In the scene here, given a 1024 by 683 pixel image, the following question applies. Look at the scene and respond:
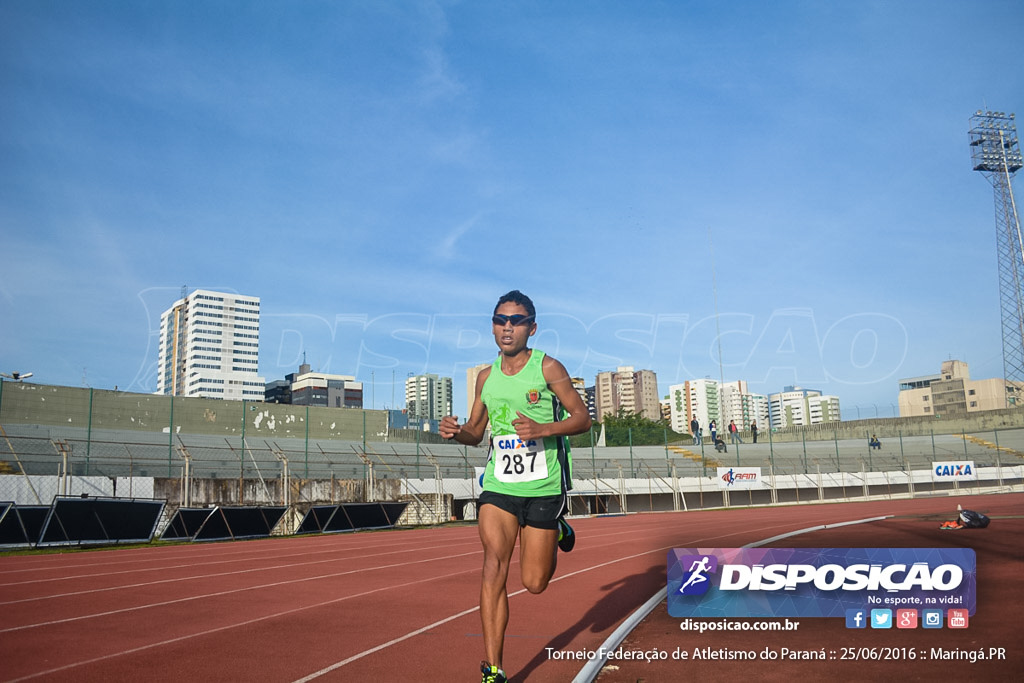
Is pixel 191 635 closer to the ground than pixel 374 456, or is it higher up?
closer to the ground

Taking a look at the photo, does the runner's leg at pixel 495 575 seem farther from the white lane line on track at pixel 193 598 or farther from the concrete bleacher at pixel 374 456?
the concrete bleacher at pixel 374 456

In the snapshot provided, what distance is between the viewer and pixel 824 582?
18.1 feet

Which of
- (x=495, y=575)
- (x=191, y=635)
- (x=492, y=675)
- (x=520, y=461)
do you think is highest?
(x=520, y=461)

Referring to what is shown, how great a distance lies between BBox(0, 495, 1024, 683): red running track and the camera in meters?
4.93

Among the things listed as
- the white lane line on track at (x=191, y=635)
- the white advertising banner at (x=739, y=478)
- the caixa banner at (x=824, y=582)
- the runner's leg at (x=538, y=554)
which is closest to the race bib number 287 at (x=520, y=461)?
the runner's leg at (x=538, y=554)

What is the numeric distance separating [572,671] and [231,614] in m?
3.95

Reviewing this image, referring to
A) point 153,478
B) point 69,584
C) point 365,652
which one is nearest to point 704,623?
point 365,652

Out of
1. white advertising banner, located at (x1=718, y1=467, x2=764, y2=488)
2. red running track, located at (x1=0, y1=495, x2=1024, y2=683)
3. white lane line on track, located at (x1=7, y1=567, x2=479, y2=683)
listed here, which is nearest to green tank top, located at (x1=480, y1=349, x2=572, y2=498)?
red running track, located at (x1=0, y1=495, x2=1024, y2=683)

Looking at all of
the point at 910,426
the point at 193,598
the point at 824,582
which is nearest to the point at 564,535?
the point at 824,582

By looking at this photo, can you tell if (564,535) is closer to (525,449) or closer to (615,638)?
(525,449)

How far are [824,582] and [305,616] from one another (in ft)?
14.4

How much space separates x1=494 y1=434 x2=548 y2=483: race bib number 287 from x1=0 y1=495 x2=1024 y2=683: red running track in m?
1.15

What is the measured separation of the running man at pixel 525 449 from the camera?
176 inches

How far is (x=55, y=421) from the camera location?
30828 mm
